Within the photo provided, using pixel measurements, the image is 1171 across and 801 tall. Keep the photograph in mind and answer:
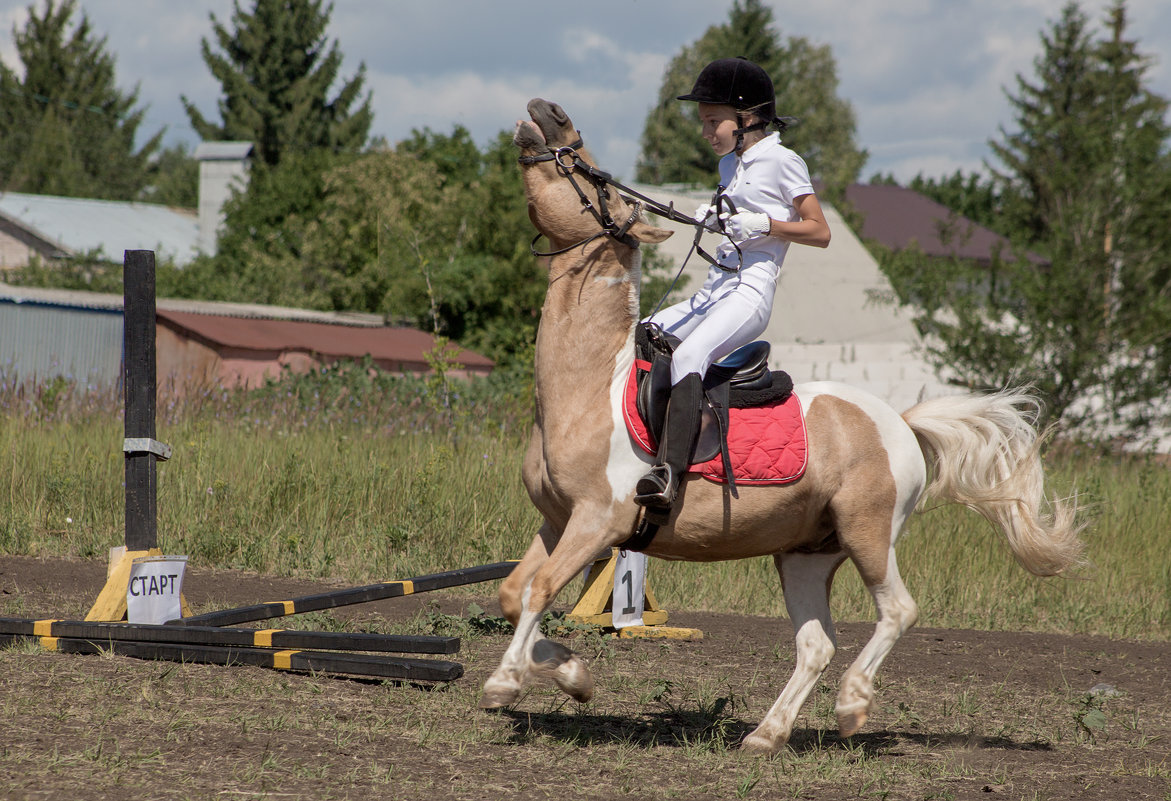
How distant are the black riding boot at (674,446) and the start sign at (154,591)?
2.80 m

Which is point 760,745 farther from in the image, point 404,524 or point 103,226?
point 103,226

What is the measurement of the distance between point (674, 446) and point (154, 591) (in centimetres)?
299

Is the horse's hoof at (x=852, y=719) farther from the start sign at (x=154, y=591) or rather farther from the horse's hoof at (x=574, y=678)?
the start sign at (x=154, y=591)

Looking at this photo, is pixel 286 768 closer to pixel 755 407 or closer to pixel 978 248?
pixel 755 407

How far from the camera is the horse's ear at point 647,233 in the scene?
14.4 feet

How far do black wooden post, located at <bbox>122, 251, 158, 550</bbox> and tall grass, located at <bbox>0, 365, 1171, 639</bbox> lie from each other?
2895 millimetres

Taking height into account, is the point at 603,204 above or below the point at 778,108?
below

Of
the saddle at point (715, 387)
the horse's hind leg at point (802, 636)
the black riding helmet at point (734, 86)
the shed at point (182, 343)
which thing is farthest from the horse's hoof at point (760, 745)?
the shed at point (182, 343)

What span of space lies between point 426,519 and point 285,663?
13.8 feet

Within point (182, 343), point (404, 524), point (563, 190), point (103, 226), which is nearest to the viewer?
point (563, 190)

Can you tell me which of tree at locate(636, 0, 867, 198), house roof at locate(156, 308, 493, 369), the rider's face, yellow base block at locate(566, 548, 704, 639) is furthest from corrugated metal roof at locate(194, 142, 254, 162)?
the rider's face

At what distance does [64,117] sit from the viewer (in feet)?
179

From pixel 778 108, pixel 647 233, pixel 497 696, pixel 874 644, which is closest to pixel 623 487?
pixel 497 696

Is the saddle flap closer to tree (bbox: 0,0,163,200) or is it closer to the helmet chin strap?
the helmet chin strap
